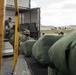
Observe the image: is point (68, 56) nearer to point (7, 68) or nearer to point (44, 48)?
point (44, 48)

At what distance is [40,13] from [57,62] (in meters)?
8.65

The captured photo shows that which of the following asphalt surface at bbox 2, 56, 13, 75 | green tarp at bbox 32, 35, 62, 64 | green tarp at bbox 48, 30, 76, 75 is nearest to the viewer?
green tarp at bbox 48, 30, 76, 75

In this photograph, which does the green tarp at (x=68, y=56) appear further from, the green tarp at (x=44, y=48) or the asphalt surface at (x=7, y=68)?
the asphalt surface at (x=7, y=68)

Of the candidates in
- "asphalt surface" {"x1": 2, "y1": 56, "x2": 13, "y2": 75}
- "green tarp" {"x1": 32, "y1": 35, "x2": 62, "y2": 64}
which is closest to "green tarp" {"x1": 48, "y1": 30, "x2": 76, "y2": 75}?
"green tarp" {"x1": 32, "y1": 35, "x2": 62, "y2": 64}

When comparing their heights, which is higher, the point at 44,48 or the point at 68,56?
the point at 68,56

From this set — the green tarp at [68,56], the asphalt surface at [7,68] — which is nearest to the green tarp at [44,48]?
the green tarp at [68,56]

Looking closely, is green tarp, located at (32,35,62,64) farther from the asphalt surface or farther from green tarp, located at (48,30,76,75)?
the asphalt surface

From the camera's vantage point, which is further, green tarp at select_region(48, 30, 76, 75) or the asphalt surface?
the asphalt surface

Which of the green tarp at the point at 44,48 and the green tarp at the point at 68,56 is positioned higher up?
the green tarp at the point at 68,56

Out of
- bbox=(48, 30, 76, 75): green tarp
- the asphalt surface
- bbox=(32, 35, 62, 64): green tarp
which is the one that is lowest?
the asphalt surface

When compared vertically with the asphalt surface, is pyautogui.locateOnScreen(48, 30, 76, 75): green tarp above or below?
above

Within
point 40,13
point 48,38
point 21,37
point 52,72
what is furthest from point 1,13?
point 40,13

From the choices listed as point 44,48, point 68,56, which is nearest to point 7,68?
point 44,48

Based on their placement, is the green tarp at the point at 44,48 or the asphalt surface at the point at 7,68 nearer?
the green tarp at the point at 44,48
